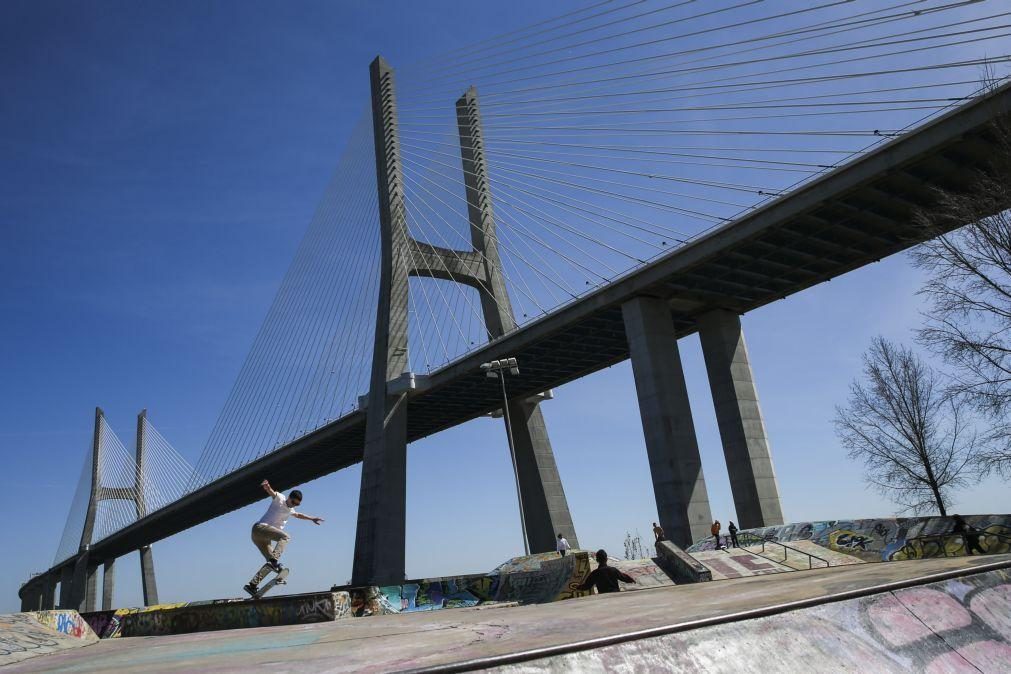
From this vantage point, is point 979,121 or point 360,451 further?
point 360,451

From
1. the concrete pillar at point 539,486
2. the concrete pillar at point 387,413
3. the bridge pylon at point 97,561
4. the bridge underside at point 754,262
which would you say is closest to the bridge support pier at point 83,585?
the bridge pylon at point 97,561

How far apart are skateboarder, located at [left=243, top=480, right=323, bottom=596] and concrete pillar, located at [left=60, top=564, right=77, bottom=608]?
9212 cm

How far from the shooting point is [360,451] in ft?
175

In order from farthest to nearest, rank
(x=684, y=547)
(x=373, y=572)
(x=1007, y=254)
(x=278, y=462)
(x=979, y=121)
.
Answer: (x=278, y=462), (x=373, y=572), (x=684, y=547), (x=979, y=121), (x=1007, y=254)

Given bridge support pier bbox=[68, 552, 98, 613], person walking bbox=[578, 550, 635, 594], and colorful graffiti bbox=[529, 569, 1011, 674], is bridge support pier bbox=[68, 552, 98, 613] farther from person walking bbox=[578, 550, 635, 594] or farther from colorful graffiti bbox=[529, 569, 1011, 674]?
colorful graffiti bbox=[529, 569, 1011, 674]

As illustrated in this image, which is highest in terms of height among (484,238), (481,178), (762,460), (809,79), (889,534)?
(481,178)

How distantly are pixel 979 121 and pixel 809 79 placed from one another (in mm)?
5708

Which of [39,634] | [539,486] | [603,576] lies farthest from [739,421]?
[39,634]

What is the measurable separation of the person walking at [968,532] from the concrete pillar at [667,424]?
421 inches

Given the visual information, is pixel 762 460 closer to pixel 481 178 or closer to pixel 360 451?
pixel 481 178

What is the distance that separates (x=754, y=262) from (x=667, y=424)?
25.6 feet

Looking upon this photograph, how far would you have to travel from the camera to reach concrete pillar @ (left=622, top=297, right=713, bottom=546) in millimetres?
28281

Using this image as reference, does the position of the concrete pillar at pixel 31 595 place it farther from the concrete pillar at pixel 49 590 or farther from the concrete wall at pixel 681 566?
the concrete wall at pixel 681 566

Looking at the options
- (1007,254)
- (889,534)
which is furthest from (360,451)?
(1007,254)
